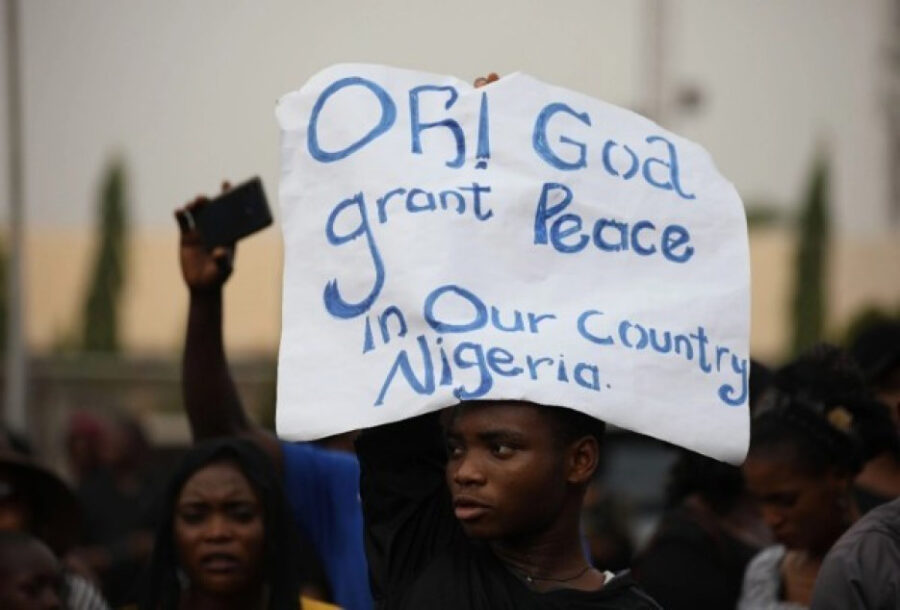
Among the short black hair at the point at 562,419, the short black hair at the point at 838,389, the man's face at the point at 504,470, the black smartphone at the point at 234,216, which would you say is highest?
the black smartphone at the point at 234,216

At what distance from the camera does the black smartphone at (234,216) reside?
4965mm

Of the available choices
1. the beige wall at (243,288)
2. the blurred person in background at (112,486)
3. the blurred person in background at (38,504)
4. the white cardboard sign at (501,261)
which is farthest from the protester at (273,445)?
the beige wall at (243,288)

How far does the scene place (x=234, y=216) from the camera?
500cm

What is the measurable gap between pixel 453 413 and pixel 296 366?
0.96 feet

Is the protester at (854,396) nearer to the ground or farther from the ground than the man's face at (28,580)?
farther from the ground

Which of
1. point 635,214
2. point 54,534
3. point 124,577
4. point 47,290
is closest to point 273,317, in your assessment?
point 47,290

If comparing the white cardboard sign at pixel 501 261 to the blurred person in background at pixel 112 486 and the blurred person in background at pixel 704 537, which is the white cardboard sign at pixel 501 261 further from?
the blurred person in background at pixel 112 486

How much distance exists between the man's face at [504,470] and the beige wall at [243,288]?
20.9 metres

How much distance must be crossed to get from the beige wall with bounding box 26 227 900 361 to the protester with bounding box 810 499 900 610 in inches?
812

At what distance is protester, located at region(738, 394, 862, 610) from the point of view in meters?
4.98

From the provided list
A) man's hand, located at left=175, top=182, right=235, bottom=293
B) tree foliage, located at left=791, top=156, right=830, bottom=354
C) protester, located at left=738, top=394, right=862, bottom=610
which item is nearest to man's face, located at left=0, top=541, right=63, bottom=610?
man's hand, located at left=175, top=182, right=235, bottom=293

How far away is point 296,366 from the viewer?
3691 millimetres

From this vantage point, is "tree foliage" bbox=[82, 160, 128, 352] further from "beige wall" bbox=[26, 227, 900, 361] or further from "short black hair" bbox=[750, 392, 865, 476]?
"short black hair" bbox=[750, 392, 865, 476]

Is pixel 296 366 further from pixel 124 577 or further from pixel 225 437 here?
pixel 124 577
